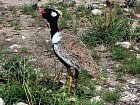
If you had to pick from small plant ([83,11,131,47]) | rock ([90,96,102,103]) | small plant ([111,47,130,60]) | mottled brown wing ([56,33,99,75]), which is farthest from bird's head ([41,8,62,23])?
small plant ([83,11,131,47])

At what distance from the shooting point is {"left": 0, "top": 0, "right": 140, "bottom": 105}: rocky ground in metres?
7.95

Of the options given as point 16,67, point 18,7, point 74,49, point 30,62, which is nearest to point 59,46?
point 74,49

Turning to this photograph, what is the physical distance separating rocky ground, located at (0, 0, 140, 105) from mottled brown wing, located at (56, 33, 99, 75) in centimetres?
68

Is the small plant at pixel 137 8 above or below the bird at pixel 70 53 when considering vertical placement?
below

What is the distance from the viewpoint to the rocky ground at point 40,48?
795cm

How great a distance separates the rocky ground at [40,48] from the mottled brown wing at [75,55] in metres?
0.68

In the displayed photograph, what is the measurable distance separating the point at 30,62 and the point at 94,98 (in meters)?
2.01

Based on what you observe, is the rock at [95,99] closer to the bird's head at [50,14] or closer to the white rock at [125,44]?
the bird's head at [50,14]

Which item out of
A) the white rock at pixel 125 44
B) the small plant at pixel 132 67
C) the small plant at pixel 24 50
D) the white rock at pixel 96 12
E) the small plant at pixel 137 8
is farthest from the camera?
the small plant at pixel 137 8

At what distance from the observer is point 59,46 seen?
7250mm

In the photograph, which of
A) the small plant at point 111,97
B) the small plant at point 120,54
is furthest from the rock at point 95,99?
the small plant at point 120,54

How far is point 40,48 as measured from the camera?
1002 cm

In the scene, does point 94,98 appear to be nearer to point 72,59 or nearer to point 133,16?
point 72,59

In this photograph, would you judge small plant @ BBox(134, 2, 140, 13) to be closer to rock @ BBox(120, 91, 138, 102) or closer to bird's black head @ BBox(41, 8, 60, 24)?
rock @ BBox(120, 91, 138, 102)
